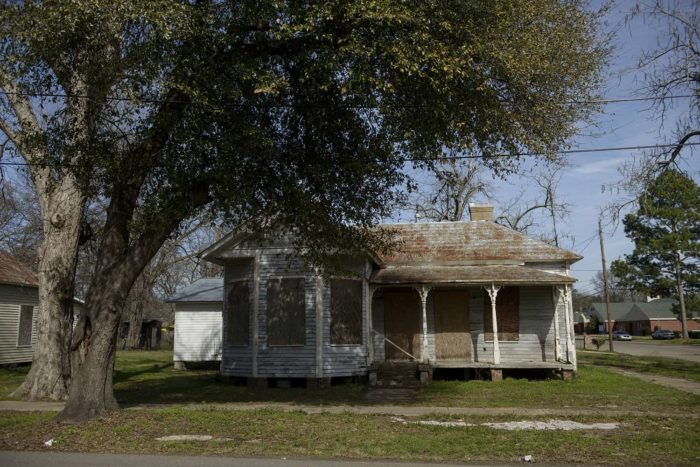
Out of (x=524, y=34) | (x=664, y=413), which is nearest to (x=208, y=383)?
(x=664, y=413)

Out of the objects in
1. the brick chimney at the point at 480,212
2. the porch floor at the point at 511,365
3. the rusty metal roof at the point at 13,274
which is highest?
the brick chimney at the point at 480,212

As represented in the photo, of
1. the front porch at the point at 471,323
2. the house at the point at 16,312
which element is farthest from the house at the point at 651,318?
the house at the point at 16,312

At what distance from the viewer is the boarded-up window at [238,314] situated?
60.3ft

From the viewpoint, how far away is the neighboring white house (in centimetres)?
2600

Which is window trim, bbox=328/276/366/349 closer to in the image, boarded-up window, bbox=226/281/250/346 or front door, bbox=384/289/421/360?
front door, bbox=384/289/421/360

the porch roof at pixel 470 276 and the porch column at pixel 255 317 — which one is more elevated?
the porch roof at pixel 470 276

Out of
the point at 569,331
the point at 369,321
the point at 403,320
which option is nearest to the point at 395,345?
the point at 403,320

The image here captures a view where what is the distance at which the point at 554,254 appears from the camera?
66.1 ft

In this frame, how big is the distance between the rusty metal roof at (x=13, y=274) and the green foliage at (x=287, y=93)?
645 inches

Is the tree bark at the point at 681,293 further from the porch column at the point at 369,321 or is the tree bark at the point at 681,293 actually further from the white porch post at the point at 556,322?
the porch column at the point at 369,321

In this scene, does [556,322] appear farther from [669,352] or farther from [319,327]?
[669,352]

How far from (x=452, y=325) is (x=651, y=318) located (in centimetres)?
7185

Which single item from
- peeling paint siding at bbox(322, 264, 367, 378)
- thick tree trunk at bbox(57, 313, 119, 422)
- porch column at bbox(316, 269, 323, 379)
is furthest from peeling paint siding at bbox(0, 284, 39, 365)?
thick tree trunk at bbox(57, 313, 119, 422)

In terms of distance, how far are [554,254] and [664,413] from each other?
857 centimetres
